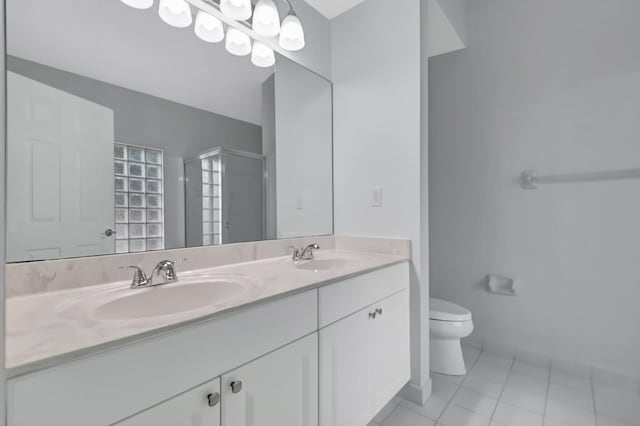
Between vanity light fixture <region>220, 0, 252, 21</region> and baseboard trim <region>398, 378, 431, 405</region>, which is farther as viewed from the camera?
baseboard trim <region>398, 378, 431, 405</region>

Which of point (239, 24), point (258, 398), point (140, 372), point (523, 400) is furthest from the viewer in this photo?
point (523, 400)

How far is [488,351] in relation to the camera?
2055mm

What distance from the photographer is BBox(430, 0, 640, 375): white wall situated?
1.62 m

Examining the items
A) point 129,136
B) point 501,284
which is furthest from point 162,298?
point 501,284

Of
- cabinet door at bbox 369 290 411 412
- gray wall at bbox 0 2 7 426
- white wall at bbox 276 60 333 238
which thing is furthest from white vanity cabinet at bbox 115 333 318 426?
white wall at bbox 276 60 333 238

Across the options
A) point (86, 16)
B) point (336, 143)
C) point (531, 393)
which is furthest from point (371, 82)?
point (531, 393)

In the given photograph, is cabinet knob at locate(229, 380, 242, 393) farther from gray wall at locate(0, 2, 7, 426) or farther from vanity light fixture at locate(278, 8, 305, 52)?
vanity light fixture at locate(278, 8, 305, 52)

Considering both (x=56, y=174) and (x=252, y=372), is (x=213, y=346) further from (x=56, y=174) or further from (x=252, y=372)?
(x=56, y=174)

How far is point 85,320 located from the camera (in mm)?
653

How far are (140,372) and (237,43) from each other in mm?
1425

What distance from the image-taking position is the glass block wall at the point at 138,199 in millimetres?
1019

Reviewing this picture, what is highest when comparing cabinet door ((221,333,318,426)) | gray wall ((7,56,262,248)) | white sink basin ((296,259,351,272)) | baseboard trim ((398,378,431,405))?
gray wall ((7,56,262,248))

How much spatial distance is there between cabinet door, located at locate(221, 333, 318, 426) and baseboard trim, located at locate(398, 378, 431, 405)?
31.2 inches

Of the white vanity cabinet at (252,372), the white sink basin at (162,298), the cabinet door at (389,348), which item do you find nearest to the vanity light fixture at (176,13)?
the white sink basin at (162,298)
